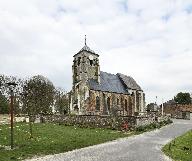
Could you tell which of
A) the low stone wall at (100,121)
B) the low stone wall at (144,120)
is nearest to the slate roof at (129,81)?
the low stone wall at (144,120)

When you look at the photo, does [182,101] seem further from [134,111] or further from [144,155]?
[144,155]

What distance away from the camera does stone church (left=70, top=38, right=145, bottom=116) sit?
57.5 m

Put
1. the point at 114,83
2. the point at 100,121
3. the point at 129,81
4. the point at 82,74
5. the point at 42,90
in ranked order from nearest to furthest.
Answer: the point at 100,121 → the point at 82,74 → the point at 114,83 → the point at 129,81 → the point at 42,90

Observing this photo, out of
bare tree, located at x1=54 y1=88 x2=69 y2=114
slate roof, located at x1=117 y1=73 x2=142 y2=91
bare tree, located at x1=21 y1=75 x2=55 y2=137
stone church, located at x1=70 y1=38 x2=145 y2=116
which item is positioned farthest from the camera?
bare tree, located at x1=54 y1=88 x2=69 y2=114

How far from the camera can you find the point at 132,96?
68.3m

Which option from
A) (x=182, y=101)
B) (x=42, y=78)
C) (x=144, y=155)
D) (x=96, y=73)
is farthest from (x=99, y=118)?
(x=182, y=101)

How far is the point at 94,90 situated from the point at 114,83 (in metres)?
8.50

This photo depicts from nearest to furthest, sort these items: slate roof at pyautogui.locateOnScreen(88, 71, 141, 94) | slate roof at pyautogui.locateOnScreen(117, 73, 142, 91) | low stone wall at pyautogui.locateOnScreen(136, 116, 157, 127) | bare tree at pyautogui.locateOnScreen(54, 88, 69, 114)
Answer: low stone wall at pyautogui.locateOnScreen(136, 116, 157, 127), slate roof at pyautogui.locateOnScreen(88, 71, 141, 94), slate roof at pyautogui.locateOnScreen(117, 73, 142, 91), bare tree at pyautogui.locateOnScreen(54, 88, 69, 114)

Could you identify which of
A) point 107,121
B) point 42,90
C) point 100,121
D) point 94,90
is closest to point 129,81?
point 94,90

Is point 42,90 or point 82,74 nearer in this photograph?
point 82,74

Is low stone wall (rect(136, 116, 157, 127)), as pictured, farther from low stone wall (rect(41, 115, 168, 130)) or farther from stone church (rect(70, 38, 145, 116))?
stone church (rect(70, 38, 145, 116))

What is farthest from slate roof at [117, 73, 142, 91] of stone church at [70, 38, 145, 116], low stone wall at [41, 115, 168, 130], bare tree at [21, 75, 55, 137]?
low stone wall at [41, 115, 168, 130]

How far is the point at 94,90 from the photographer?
58.2m

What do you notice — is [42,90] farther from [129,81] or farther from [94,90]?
[129,81]
